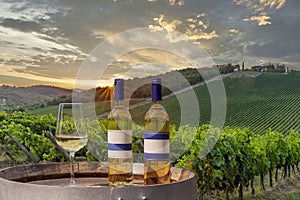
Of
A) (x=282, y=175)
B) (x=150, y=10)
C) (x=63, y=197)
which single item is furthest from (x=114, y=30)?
(x=63, y=197)

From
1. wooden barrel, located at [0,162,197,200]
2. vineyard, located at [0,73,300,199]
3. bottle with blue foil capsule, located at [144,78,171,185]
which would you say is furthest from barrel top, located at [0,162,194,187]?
vineyard, located at [0,73,300,199]

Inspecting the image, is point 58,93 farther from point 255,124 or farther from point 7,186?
point 7,186

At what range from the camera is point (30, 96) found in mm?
4188

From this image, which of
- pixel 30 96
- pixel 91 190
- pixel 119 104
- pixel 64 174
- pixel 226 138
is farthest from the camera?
pixel 30 96

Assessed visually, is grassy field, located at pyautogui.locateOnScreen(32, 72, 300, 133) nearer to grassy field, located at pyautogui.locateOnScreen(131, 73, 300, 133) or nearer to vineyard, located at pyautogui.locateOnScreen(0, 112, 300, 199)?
grassy field, located at pyautogui.locateOnScreen(131, 73, 300, 133)

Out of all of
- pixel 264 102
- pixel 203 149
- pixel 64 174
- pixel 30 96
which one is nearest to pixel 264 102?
pixel 264 102

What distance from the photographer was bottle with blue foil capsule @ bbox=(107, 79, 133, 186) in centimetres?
117

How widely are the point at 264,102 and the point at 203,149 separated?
1980 mm

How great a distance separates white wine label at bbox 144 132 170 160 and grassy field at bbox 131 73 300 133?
376cm

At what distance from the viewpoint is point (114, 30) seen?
165 inches

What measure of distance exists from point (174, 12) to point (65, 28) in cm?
119

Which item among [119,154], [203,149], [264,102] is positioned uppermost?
[264,102]

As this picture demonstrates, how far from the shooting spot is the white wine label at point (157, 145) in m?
1.13

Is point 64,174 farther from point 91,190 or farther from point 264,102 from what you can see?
point 264,102
